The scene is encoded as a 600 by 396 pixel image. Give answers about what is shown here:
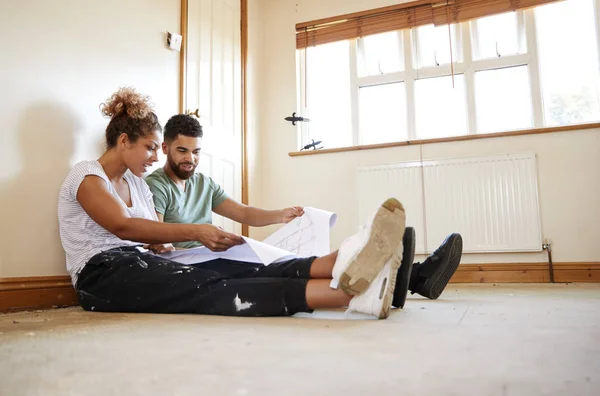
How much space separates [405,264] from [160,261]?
73 centimetres

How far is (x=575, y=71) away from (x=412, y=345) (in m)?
2.89

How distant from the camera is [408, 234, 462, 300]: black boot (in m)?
1.59

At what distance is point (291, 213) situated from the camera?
5.91 ft

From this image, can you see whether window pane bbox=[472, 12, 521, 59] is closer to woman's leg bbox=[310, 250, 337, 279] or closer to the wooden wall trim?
the wooden wall trim

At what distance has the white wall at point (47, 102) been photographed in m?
1.68

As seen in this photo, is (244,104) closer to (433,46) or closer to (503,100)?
(433,46)

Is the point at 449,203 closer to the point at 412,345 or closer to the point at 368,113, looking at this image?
the point at 368,113

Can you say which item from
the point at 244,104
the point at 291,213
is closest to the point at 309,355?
the point at 291,213

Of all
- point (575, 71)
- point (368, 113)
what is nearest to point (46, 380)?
point (368, 113)

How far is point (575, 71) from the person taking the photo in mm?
3020

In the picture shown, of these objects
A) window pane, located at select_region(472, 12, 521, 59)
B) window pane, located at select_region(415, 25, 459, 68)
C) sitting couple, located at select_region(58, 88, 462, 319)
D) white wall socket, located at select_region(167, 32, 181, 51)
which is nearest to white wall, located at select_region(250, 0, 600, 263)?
window pane, located at select_region(415, 25, 459, 68)

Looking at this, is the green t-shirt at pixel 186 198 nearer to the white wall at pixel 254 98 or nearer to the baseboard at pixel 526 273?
the white wall at pixel 254 98

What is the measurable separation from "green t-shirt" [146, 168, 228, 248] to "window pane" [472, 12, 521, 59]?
2175 mm

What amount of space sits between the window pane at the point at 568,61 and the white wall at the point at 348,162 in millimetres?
235
